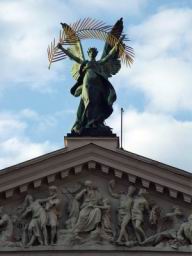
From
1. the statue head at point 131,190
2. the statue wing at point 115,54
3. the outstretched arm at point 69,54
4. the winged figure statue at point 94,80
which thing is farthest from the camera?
the statue wing at point 115,54

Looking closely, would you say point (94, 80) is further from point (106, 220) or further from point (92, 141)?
point (106, 220)

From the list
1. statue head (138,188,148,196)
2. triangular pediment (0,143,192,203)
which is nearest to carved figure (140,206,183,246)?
triangular pediment (0,143,192,203)

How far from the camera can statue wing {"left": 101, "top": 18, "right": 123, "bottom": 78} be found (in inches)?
1224

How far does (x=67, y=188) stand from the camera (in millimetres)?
29172

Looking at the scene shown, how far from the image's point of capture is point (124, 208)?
2878 cm

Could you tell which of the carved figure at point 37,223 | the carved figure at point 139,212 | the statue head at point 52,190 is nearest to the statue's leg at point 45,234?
the carved figure at point 37,223

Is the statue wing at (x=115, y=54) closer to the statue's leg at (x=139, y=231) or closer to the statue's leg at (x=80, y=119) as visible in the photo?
the statue's leg at (x=80, y=119)

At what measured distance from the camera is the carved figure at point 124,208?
93.6ft

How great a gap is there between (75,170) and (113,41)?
4451 millimetres

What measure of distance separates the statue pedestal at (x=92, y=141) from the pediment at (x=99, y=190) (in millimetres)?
153

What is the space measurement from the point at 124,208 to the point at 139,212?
1.44ft

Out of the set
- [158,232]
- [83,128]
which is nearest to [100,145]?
[83,128]

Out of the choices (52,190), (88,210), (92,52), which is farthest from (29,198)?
(92,52)

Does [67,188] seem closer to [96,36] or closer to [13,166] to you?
[13,166]
